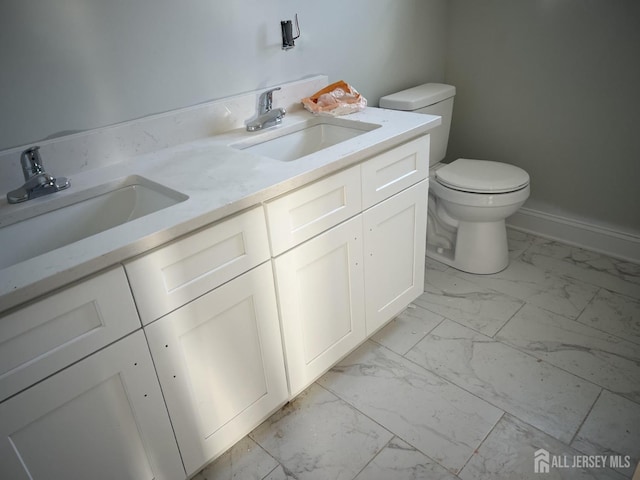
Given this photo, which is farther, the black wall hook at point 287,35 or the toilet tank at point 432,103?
the toilet tank at point 432,103

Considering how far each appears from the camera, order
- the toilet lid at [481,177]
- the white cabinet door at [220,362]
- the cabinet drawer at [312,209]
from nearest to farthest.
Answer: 1. the white cabinet door at [220,362]
2. the cabinet drawer at [312,209]
3. the toilet lid at [481,177]

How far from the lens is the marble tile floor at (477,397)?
1.43 metres

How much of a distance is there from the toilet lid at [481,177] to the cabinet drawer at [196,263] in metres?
1.19

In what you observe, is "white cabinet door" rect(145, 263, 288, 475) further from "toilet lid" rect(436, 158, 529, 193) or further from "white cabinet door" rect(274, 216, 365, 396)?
"toilet lid" rect(436, 158, 529, 193)

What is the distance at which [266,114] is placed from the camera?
1712 mm

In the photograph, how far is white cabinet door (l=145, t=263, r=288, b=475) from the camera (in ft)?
3.83

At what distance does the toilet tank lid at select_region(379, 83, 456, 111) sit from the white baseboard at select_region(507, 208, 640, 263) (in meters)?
0.82

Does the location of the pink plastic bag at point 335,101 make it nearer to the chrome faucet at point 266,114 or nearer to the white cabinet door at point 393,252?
the chrome faucet at point 266,114

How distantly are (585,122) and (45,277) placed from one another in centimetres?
235

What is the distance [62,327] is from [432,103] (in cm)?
191

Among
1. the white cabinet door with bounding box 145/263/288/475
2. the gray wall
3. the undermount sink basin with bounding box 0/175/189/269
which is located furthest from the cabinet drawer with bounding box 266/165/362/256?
the gray wall

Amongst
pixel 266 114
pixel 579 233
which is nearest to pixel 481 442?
pixel 266 114

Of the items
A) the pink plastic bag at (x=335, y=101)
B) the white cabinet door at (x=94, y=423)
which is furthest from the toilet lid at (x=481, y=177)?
the white cabinet door at (x=94, y=423)

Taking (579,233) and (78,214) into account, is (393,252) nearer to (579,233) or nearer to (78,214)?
(78,214)
